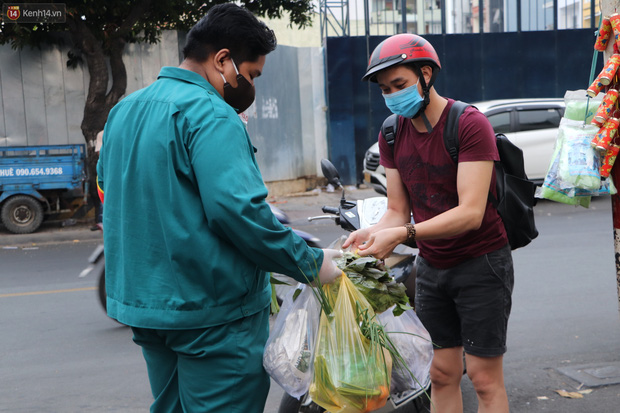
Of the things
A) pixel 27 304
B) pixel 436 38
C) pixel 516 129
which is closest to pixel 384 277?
pixel 27 304

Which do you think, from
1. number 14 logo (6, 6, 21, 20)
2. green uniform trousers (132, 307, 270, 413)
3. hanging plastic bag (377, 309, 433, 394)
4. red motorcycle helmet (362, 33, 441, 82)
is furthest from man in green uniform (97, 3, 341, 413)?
number 14 logo (6, 6, 21, 20)

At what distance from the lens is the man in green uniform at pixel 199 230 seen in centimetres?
211

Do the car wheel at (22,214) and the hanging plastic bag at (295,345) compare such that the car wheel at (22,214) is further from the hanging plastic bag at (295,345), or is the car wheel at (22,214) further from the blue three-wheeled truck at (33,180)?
the hanging plastic bag at (295,345)

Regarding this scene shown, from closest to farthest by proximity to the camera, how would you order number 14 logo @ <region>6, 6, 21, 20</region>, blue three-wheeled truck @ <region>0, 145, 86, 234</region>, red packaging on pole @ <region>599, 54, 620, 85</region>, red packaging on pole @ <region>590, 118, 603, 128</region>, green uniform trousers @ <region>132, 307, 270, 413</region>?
green uniform trousers @ <region>132, 307, 270, 413</region>, red packaging on pole @ <region>599, 54, 620, 85</region>, red packaging on pole @ <region>590, 118, 603, 128</region>, number 14 logo @ <region>6, 6, 21, 20</region>, blue three-wheeled truck @ <region>0, 145, 86, 234</region>

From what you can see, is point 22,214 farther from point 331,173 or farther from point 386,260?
point 386,260

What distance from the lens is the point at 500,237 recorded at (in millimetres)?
2934

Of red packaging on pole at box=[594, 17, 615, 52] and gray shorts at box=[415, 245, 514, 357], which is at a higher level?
red packaging on pole at box=[594, 17, 615, 52]

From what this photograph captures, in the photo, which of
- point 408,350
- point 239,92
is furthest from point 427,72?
point 408,350

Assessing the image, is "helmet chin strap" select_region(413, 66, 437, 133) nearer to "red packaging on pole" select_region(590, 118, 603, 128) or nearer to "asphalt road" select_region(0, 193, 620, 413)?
"red packaging on pole" select_region(590, 118, 603, 128)

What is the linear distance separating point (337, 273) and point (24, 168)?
31.5 feet

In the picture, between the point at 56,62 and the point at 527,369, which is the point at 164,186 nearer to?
the point at 527,369

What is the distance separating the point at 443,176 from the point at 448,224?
227mm

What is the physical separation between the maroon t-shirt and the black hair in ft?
2.83

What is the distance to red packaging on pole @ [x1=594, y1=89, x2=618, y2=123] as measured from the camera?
143 inches
